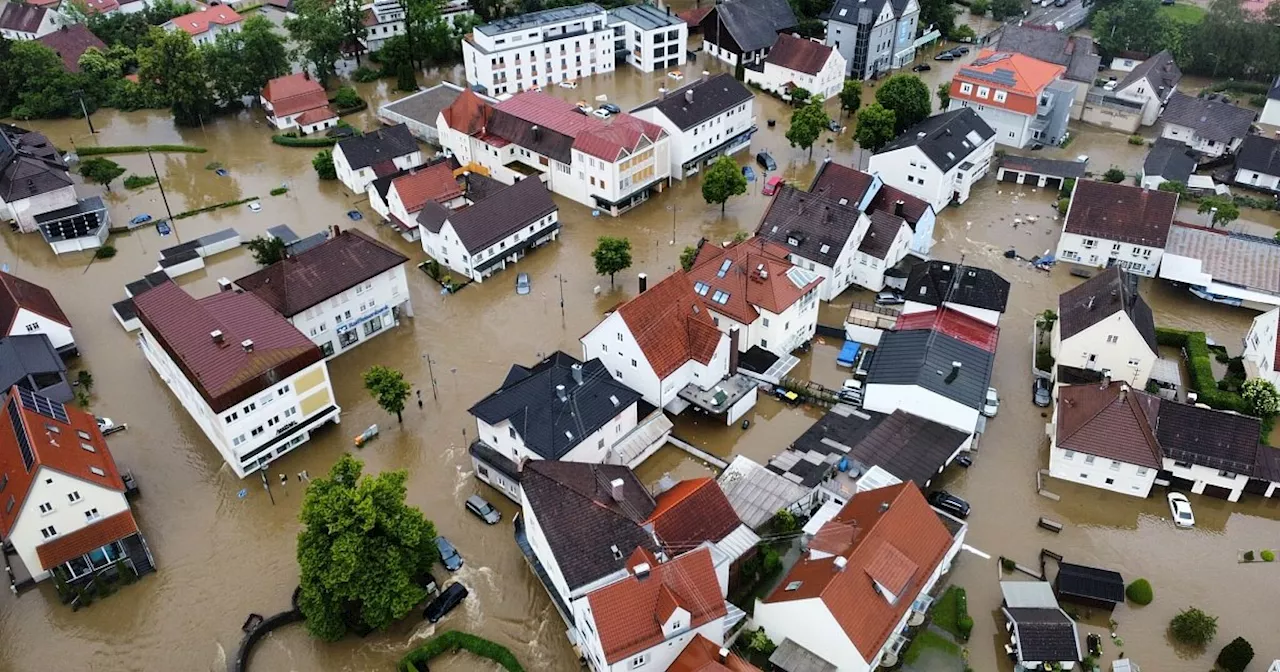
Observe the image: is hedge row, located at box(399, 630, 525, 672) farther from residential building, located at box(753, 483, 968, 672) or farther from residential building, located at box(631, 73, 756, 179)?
residential building, located at box(631, 73, 756, 179)

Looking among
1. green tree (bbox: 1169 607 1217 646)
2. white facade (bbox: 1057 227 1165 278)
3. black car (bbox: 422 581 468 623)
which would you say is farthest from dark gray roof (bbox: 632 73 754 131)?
green tree (bbox: 1169 607 1217 646)

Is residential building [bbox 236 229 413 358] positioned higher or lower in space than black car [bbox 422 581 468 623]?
higher

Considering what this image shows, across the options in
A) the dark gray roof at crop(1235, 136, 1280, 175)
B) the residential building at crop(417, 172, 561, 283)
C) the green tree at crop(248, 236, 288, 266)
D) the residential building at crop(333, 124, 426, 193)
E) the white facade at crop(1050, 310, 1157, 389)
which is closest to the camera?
the white facade at crop(1050, 310, 1157, 389)

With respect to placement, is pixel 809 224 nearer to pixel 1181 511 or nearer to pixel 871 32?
pixel 1181 511

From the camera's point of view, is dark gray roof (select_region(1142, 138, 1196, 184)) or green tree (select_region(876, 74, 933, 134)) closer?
dark gray roof (select_region(1142, 138, 1196, 184))

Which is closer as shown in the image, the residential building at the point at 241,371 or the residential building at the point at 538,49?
the residential building at the point at 241,371

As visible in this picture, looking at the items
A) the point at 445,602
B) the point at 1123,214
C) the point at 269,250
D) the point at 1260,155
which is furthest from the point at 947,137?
the point at 445,602

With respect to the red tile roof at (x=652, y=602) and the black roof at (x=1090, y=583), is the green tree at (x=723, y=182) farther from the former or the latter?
the red tile roof at (x=652, y=602)

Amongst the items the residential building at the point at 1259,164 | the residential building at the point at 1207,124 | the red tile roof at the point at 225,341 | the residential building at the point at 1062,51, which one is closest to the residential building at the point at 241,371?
the red tile roof at the point at 225,341
